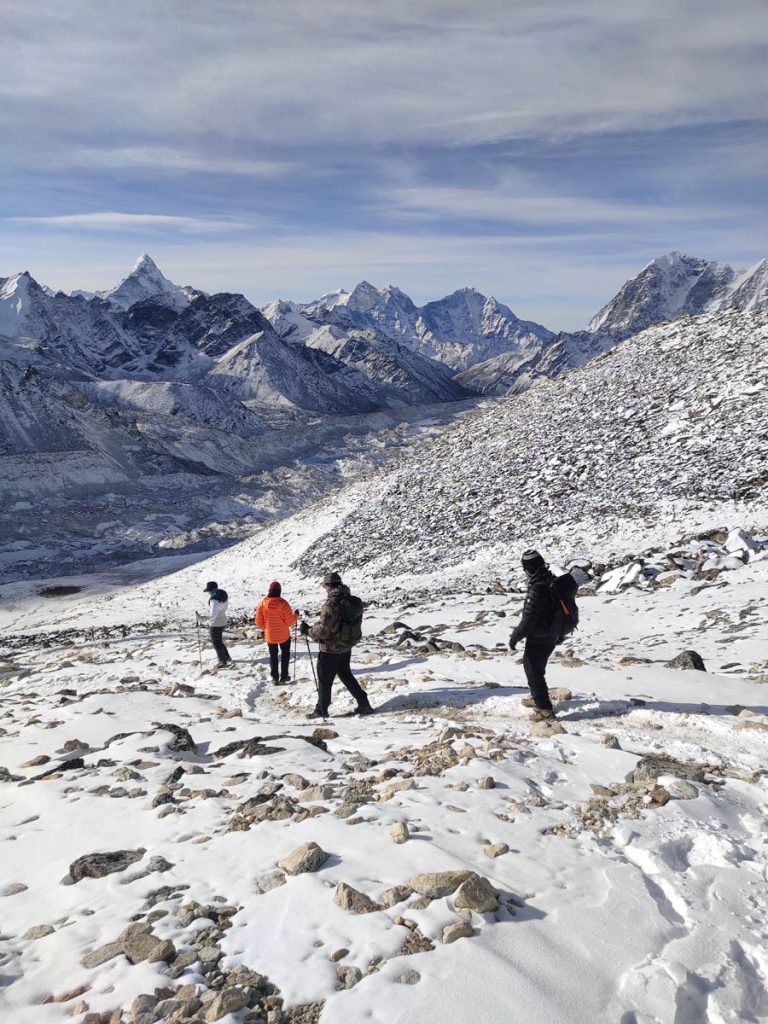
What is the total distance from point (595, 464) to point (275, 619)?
57.9ft

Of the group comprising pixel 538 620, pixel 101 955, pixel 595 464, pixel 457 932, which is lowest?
pixel 101 955

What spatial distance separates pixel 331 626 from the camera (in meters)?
9.43

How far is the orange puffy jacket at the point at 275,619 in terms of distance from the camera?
12531 mm

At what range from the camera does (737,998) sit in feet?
10.9

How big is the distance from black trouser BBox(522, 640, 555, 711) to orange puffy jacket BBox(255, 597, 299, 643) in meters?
5.42

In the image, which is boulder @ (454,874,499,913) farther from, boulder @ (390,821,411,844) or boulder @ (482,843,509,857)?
boulder @ (390,821,411,844)

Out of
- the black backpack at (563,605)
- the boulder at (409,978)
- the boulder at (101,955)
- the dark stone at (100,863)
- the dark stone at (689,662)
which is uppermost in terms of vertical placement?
the black backpack at (563,605)

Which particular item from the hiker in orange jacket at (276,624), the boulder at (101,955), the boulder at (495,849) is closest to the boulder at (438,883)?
the boulder at (495,849)

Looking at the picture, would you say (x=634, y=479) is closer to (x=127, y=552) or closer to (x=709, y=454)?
(x=709, y=454)

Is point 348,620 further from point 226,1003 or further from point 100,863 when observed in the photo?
point 226,1003

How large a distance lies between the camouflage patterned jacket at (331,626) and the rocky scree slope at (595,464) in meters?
12.9

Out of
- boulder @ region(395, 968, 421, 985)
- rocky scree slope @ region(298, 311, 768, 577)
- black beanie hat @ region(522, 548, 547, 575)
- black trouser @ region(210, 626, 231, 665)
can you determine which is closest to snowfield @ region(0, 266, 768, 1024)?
boulder @ region(395, 968, 421, 985)

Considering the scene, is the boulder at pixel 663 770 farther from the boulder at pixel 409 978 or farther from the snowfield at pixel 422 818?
→ the boulder at pixel 409 978

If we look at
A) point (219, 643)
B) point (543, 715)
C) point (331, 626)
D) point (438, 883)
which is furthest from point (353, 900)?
point (219, 643)
